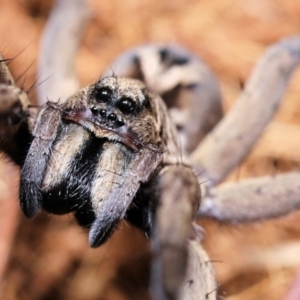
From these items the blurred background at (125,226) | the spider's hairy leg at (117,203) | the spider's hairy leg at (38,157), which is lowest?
the blurred background at (125,226)

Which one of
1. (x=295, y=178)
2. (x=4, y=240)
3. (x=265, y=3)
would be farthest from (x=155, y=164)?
(x=265, y=3)

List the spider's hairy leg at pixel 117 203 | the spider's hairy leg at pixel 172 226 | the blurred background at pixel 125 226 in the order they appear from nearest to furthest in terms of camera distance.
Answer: the spider's hairy leg at pixel 172 226 → the spider's hairy leg at pixel 117 203 → the blurred background at pixel 125 226

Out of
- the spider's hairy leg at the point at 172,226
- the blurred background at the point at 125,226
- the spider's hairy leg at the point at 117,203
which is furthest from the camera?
the blurred background at the point at 125,226

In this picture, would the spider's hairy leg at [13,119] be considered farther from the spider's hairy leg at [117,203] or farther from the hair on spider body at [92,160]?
the spider's hairy leg at [117,203]

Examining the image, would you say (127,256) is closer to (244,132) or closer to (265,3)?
(244,132)

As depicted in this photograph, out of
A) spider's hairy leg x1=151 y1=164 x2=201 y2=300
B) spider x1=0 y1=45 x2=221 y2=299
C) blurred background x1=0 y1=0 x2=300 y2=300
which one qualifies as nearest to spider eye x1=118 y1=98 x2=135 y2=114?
spider x1=0 y1=45 x2=221 y2=299

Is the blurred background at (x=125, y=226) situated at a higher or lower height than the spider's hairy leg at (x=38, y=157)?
lower

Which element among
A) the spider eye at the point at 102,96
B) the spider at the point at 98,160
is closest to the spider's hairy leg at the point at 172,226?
the spider at the point at 98,160

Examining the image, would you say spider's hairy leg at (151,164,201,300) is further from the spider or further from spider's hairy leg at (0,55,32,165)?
spider's hairy leg at (0,55,32,165)
